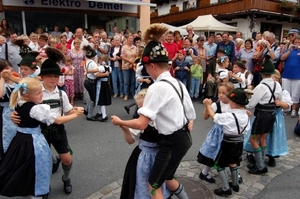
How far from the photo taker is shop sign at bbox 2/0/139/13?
40.1 ft

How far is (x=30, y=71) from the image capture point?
12.4ft

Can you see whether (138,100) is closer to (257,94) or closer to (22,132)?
(22,132)

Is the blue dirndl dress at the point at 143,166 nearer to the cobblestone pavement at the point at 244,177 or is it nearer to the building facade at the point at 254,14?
the cobblestone pavement at the point at 244,177

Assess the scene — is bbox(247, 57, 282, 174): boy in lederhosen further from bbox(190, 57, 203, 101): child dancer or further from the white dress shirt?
bbox(190, 57, 203, 101): child dancer

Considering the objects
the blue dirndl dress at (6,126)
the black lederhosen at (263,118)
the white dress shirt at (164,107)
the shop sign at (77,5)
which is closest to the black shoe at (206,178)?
the black lederhosen at (263,118)

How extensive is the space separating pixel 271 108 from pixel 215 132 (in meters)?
1.10

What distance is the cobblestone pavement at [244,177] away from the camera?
343 centimetres

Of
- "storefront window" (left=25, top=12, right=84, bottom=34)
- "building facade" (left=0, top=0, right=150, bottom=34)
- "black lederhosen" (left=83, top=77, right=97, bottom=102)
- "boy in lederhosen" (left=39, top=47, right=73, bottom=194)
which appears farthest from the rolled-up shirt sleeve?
"storefront window" (left=25, top=12, right=84, bottom=34)

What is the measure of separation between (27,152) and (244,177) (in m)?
3.03

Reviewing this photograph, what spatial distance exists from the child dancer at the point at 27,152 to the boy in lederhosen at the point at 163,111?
96 cm

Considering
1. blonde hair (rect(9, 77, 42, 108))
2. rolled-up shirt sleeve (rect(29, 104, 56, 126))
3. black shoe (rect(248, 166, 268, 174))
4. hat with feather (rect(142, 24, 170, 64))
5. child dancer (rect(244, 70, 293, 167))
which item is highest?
hat with feather (rect(142, 24, 170, 64))

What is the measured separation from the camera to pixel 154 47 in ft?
7.67

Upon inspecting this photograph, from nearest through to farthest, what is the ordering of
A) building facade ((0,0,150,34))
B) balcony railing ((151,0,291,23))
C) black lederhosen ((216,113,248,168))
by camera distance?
black lederhosen ((216,113,248,168)), building facade ((0,0,150,34)), balcony railing ((151,0,291,23))

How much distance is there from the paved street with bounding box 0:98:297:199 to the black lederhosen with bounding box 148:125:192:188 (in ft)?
4.64
